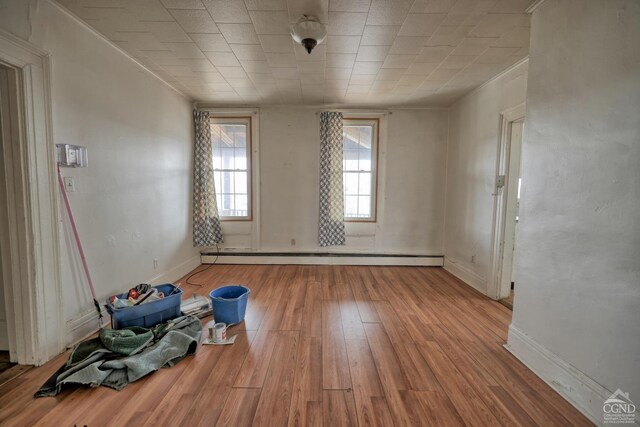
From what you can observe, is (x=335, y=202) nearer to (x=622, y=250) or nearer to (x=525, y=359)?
(x=525, y=359)

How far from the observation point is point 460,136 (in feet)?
12.9

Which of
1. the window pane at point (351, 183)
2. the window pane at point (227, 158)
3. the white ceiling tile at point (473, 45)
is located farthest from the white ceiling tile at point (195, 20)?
the window pane at point (351, 183)

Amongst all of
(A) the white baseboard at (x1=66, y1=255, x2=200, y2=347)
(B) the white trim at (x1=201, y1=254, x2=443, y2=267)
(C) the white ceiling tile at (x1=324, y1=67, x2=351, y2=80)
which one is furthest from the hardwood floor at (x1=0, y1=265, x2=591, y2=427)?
(C) the white ceiling tile at (x1=324, y1=67, x2=351, y2=80)

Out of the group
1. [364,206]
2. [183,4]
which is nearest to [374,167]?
[364,206]

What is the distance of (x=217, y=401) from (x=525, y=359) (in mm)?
2147

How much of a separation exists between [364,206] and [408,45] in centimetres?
254

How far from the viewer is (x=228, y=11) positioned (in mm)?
1978

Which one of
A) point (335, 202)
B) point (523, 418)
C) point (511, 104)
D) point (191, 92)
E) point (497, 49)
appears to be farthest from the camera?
point (335, 202)

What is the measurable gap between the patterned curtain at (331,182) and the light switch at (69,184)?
2.98 metres

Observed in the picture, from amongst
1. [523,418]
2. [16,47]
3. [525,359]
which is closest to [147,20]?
[16,47]

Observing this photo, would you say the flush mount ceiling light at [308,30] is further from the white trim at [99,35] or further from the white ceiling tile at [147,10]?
the white trim at [99,35]

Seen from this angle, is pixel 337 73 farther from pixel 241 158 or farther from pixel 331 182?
pixel 241 158

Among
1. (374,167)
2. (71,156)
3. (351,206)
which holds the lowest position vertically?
(351,206)

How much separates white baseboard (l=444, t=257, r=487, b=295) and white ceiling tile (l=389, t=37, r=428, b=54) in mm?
2742
